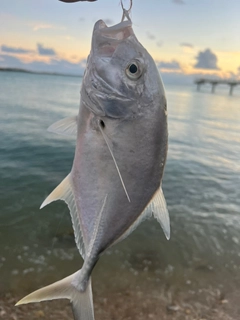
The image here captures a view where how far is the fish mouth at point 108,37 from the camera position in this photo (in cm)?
199

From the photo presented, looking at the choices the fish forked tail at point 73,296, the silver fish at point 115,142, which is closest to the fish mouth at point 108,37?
the silver fish at point 115,142

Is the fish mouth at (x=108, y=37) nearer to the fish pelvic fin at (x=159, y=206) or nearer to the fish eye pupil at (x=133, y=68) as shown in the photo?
the fish eye pupil at (x=133, y=68)

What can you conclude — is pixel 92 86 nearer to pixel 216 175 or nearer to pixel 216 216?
pixel 216 216

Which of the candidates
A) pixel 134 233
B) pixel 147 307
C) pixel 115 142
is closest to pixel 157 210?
pixel 115 142

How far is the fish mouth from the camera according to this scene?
6.54ft

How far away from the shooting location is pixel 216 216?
818cm

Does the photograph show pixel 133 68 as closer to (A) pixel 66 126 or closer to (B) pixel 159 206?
(A) pixel 66 126

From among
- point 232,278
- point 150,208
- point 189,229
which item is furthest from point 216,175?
point 150,208

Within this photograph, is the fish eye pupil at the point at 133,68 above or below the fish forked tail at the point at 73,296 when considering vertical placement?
above

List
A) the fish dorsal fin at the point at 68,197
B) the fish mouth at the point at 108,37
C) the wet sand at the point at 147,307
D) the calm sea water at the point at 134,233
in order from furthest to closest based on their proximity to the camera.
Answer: the calm sea water at the point at 134,233
the wet sand at the point at 147,307
the fish dorsal fin at the point at 68,197
the fish mouth at the point at 108,37

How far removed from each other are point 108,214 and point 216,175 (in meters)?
9.96

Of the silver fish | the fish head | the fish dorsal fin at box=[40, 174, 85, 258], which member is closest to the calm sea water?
the fish dorsal fin at box=[40, 174, 85, 258]

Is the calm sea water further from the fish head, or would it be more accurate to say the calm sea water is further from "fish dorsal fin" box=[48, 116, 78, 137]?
the fish head

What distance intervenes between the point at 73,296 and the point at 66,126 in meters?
1.04
